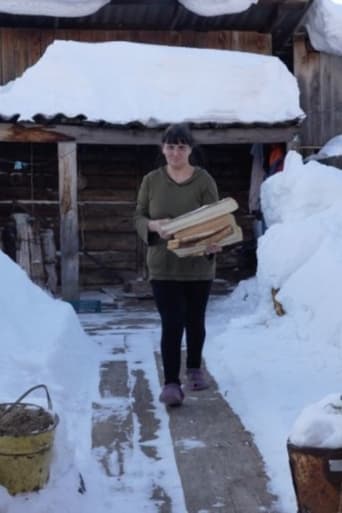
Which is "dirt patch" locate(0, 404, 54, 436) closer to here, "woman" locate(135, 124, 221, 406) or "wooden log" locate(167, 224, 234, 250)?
"wooden log" locate(167, 224, 234, 250)

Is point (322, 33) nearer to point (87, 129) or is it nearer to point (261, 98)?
point (261, 98)

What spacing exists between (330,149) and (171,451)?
27.4ft

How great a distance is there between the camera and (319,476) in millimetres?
2609

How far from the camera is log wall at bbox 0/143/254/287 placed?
12344 mm

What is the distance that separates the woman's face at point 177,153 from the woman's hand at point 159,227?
348 millimetres

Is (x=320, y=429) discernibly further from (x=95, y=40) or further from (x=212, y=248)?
(x=95, y=40)

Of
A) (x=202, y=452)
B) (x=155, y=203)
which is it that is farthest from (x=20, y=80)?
(x=202, y=452)

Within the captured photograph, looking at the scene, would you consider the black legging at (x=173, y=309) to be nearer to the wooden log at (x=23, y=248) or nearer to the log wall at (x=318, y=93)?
the wooden log at (x=23, y=248)

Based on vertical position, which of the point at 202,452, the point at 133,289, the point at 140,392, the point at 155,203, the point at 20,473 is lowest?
the point at 133,289

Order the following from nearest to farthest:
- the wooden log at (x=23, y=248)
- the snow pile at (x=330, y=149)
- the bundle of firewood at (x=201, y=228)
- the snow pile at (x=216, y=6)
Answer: the bundle of firewood at (x=201, y=228) → the wooden log at (x=23, y=248) → the snow pile at (x=216, y=6) → the snow pile at (x=330, y=149)

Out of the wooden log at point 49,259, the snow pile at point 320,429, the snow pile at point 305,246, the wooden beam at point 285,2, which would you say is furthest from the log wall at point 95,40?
the snow pile at point 320,429

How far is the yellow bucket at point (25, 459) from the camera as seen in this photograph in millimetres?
2730

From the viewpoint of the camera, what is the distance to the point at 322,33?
11.8 metres

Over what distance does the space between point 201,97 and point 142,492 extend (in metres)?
7.90
